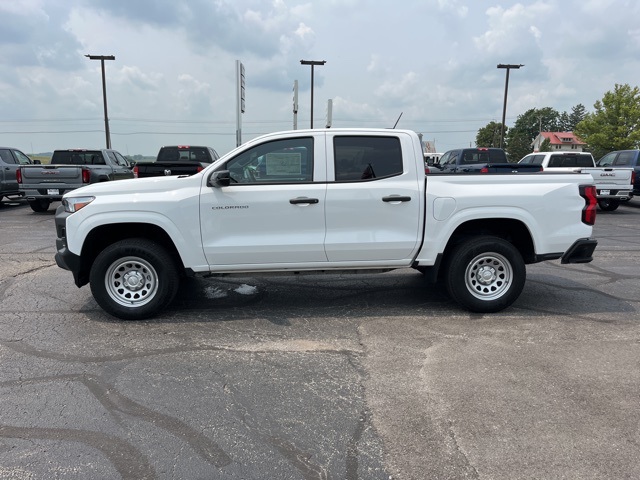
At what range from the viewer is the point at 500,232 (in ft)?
18.6

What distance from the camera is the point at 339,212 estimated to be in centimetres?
512

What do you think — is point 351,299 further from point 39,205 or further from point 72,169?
point 39,205

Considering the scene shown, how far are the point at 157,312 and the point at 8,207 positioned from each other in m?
15.2

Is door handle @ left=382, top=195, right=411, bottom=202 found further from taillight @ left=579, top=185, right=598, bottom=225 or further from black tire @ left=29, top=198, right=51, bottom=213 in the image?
black tire @ left=29, top=198, right=51, bottom=213

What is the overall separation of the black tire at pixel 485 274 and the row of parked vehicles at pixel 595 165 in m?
7.25

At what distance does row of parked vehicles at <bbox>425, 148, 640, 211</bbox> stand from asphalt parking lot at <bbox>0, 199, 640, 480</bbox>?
7864 millimetres

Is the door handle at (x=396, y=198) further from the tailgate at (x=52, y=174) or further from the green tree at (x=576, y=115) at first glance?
the green tree at (x=576, y=115)

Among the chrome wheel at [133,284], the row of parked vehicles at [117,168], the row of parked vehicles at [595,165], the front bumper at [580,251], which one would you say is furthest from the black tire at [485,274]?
the row of parked vehicles at [117,168]

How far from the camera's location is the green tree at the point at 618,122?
40.9 meters

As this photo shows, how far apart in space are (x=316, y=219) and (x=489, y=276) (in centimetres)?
203

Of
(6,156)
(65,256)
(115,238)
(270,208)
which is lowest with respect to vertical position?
(65,256)

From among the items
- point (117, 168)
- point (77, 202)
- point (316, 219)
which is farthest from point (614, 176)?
point (117, 168)

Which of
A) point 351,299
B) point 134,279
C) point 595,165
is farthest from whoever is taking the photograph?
point 595,165

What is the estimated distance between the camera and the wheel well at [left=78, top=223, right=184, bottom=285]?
16.9 ft
